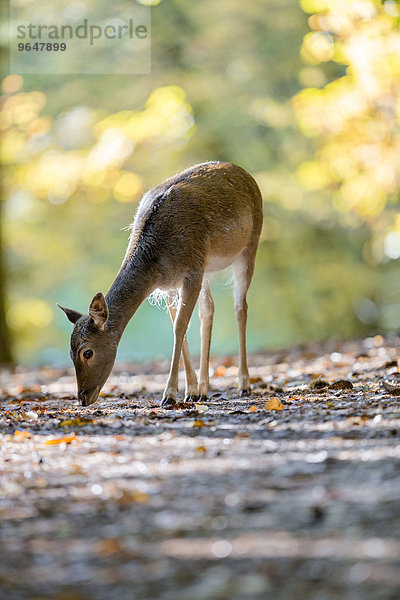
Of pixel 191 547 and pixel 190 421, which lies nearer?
pixel 191 547

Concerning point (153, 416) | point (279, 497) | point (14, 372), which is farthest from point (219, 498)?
point (14, 372)

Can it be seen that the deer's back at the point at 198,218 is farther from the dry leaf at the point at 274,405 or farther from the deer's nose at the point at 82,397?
the dry leaf at the point at 274,405

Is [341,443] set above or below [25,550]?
above

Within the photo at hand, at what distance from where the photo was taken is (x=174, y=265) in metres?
7.14

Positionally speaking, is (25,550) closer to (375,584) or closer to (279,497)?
(279,497)

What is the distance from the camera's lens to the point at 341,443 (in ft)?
14.7

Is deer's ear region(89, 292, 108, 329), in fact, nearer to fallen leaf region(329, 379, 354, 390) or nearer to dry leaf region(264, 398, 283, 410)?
dry leaf region(264, 398, 283, 410)

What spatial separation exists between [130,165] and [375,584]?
17.7 metres

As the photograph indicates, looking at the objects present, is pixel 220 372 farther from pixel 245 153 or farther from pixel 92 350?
pixel 245 153

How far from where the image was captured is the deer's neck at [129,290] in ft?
23.4

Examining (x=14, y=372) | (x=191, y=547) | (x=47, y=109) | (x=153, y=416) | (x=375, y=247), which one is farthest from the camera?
(x=47, y=109)

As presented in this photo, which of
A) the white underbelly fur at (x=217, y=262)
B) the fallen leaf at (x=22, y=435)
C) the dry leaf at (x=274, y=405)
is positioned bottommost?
the fallen leaf at (x=22, y=435)

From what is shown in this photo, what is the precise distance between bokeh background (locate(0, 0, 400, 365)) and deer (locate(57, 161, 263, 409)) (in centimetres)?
472

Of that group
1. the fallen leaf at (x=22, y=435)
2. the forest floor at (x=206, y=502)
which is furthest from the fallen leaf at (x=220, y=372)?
Result: the fallen leaf at (x=22, y=435)
